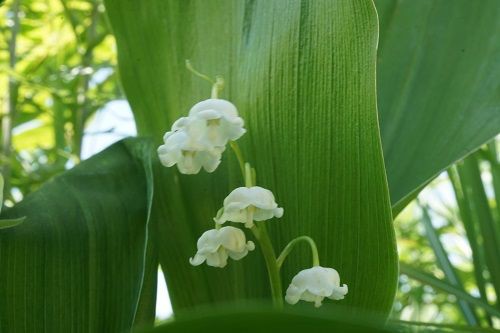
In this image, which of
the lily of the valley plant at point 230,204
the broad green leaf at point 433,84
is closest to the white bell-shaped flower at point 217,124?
the lily of the valley plant at point 230,204

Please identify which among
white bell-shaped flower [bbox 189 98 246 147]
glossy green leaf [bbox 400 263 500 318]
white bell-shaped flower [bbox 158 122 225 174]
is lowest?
glossy green leaf [bbox 400 263 500 318]

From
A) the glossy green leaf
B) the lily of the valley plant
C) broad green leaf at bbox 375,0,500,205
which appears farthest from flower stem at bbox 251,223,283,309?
the glossy green leaf

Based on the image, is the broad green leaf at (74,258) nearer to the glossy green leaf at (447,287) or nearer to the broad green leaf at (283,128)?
the broad green leaf at (283,128)

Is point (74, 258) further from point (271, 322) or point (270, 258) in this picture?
point (271, 322)

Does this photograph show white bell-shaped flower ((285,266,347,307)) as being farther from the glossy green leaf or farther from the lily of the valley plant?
the glossy green leaf

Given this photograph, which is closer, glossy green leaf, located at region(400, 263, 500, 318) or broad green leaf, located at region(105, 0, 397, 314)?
broad green leaf, located at region(105, 0, 397, 314)

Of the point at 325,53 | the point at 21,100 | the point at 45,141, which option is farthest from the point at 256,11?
the point at 45,141
